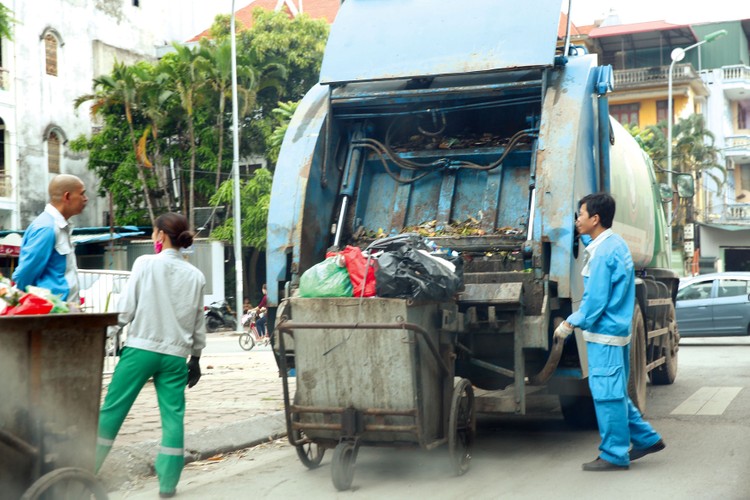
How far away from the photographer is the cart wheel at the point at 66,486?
13.4 ft

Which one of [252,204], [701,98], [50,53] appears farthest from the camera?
[701,98]

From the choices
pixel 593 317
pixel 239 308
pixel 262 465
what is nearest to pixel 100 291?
pixel 262 465

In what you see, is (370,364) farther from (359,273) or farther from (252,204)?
(252,204)

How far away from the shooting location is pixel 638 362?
324 inches

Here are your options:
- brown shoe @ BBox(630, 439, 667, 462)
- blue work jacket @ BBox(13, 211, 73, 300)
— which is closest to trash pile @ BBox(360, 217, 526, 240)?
brown shoe @ BBox(630, 439, 667, 462)

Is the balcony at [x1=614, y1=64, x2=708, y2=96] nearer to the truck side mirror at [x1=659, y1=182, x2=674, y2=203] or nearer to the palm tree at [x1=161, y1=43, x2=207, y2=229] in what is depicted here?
the palm tree at [x1=161, y1=43, x2=207, y2=229]

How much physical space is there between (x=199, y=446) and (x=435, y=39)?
11.2ft

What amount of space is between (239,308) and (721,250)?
2622 centimetres

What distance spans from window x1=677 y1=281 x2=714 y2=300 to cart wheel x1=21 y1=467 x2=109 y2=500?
16.5 metres

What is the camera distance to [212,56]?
1123 inches

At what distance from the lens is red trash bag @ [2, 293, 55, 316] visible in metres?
4.19

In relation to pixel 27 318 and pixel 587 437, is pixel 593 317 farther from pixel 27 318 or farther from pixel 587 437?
pixel 27 318

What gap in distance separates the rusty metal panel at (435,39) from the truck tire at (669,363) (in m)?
4.81

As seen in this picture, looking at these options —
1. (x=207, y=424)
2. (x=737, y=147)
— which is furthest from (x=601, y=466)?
(x=737, y=147)
